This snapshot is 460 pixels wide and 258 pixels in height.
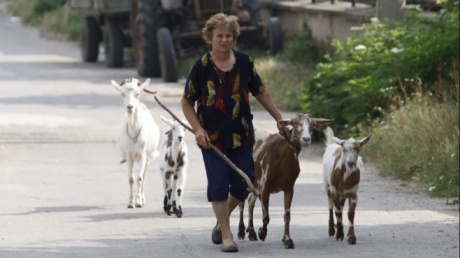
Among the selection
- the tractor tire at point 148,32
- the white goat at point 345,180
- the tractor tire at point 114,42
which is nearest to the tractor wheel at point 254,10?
the tractor tire at point 148,32

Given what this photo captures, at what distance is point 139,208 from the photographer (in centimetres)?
1506

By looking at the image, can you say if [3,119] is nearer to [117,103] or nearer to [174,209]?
[117,103]

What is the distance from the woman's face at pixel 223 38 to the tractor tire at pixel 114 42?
23.2 meters

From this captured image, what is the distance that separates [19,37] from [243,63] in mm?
37642

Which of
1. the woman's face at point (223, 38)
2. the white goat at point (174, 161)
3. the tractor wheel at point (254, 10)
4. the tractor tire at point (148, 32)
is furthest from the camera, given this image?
the tractor wheel at point (254, 10)

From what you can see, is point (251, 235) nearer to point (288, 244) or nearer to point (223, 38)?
point (288, 244)

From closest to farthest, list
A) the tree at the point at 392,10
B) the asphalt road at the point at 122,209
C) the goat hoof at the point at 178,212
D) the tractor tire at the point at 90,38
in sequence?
the asphalt road at the point at 122,209
the goat hoof at the point at 178,212
the tree at the point at 392,10
the tractor tire at the point at 90,38

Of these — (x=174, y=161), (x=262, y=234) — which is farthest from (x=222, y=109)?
(x=174, y=161)

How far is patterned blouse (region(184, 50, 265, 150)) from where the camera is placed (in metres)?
11.6

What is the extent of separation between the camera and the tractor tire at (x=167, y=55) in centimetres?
2977

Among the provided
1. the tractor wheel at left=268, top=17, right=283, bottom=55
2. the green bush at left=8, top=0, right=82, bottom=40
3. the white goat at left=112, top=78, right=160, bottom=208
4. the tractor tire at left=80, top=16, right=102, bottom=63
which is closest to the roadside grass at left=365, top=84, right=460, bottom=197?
the white goat at left=112, top=78, right=160, bottom=208

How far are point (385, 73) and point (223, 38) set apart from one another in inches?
349

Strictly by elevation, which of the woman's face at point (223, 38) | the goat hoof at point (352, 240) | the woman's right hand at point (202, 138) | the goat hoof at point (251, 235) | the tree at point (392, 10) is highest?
the woman's face at point (223, 38)

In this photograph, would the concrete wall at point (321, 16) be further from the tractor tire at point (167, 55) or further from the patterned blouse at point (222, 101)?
the patterned blouse at point (222, 101)
